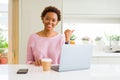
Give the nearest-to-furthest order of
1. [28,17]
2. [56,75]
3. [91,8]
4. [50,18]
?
[56,75]
[50,18]
[28,17]
[91,8]

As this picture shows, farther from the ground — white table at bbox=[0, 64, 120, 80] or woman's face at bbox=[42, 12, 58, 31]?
woman's face at bbox=[42, 12, 58, 31]

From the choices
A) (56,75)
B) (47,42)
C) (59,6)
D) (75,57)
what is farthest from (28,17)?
(56,75)

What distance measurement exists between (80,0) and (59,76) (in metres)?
2.43

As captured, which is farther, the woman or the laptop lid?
the woman

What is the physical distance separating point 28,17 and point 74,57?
1.69 metres

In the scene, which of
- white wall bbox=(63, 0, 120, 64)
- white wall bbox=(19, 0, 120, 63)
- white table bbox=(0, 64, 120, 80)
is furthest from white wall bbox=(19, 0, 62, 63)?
white table bbox=(0, 64, 120, 80)

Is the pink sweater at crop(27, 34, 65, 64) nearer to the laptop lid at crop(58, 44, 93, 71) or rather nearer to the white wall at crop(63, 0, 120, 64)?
the laptop lid at crop(58, 44, 93, 71)

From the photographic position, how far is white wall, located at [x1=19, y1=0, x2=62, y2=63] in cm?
290

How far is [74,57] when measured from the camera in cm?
139

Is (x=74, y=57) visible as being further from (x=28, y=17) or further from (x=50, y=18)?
(x=28, y=17)

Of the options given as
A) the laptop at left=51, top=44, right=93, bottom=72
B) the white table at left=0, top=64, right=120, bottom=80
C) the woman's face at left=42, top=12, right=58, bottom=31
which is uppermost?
the woman's face at left=42, top=12, right=58, bottom=31

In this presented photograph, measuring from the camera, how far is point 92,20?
379cm

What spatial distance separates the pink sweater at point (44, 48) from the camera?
5.46ft

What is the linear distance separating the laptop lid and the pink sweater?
11.3 inches
